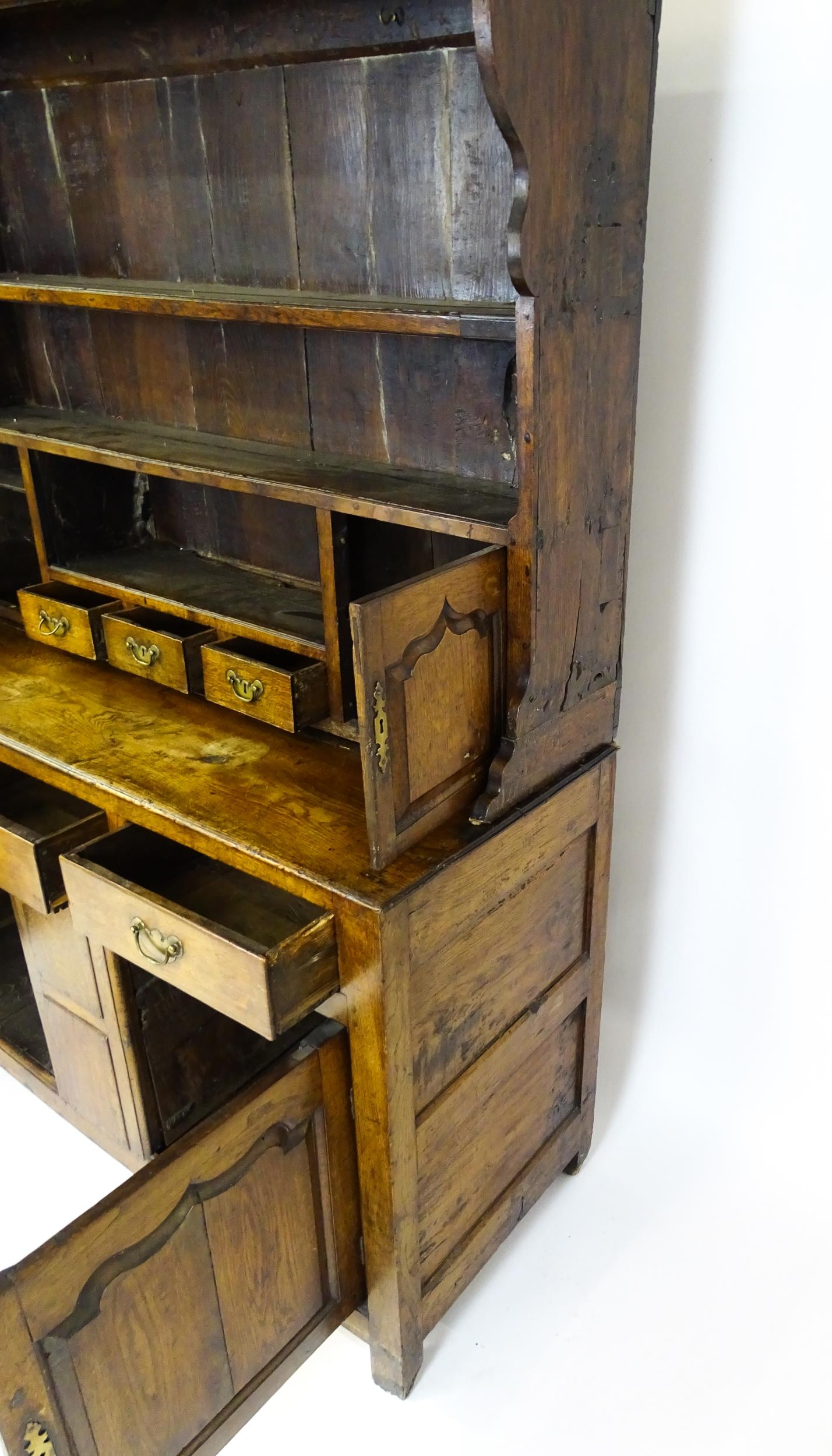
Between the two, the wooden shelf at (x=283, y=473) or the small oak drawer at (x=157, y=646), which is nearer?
the wooden shelf at (x=283, y=473)

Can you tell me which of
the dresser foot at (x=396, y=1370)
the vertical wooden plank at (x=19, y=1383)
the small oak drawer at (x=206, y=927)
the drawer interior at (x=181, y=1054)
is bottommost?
the dresser foot at (x=396, y=1370)

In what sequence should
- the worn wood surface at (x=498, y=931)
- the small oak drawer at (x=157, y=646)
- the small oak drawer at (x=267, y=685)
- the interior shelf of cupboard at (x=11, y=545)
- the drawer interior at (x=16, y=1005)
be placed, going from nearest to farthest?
the worn wood surface at (x=498, y=931) → the small oak drawer at (x=267, y=685) → the small oak drawer at (x=157, y=646) → the drawer interior at (x=16, y=1005) → the interior shelf of cupboard at (x=11, y=545)

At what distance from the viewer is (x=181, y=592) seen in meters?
1.80

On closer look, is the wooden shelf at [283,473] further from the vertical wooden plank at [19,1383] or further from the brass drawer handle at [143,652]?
the vertical wooden plank at [19,1383]

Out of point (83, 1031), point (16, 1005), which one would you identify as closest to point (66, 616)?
point (83, 1031)

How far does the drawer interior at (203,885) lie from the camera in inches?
59.6

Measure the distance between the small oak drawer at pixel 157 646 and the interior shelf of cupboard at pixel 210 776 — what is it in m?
0.03

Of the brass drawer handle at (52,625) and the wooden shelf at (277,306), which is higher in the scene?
the wooden shelf at (277,306)

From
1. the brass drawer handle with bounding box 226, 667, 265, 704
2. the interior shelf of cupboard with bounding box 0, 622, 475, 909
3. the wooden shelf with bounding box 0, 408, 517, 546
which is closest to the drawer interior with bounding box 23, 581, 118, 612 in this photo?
the interior shelf of cupboard with bounding box 0, 622, 475, 909

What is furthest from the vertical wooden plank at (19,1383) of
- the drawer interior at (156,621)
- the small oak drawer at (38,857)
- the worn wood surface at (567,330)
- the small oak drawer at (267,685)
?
the drawer interior at (156,621)

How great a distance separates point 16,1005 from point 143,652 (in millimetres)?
854

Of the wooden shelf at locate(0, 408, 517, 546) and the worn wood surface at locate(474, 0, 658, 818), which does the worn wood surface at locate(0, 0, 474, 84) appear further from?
the wooden shelf at locate(0, 408, 517, 546)

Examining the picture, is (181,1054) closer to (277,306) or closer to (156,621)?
(156,621)

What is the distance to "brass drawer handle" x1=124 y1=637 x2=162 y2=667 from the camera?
1.76 meters
